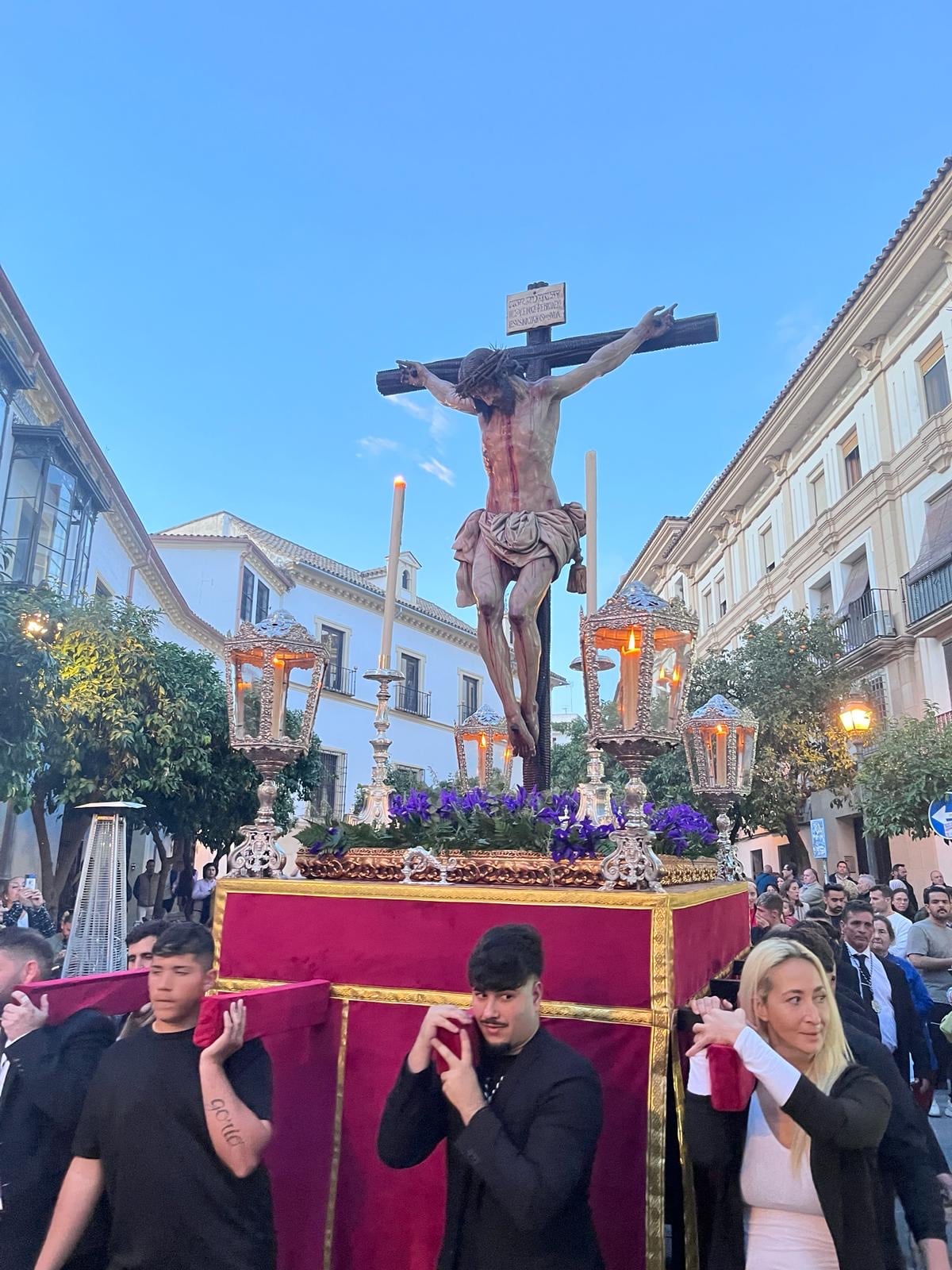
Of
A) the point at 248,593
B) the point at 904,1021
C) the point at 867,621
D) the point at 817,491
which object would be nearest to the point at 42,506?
the point at 248,593

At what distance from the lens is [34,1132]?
7.85 feet

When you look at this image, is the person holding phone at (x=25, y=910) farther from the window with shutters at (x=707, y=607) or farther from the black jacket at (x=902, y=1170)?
the window with shutters at (x=707, y=607)

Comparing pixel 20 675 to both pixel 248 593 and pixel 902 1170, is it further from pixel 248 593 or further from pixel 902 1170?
pixel 248 593

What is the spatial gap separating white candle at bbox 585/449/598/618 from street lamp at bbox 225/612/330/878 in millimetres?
1309

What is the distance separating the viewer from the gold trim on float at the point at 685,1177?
2697mm

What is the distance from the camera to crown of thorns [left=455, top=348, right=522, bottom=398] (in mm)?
4508

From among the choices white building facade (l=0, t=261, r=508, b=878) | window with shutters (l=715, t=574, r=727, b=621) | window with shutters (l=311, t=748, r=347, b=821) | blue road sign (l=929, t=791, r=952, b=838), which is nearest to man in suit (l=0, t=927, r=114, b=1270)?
blue road sign (l=929, t=791, r=952, b=838)

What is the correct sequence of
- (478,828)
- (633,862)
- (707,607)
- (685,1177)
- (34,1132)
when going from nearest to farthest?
(34,1132), (685,1177), (633,862), (478,828), (707,607)

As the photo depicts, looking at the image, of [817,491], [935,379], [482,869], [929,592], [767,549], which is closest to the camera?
[482,869]

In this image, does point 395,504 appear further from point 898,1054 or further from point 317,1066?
point 898,1054

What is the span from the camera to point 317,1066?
3096mm

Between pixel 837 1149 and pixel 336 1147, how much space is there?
5.78ft

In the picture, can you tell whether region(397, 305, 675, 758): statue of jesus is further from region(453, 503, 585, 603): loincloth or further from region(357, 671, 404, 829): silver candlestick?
region(357, 671, 404, 829): silver candlestick

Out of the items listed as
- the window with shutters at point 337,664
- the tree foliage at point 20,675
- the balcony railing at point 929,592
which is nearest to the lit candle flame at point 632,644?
the tree foliage at point 20,675
